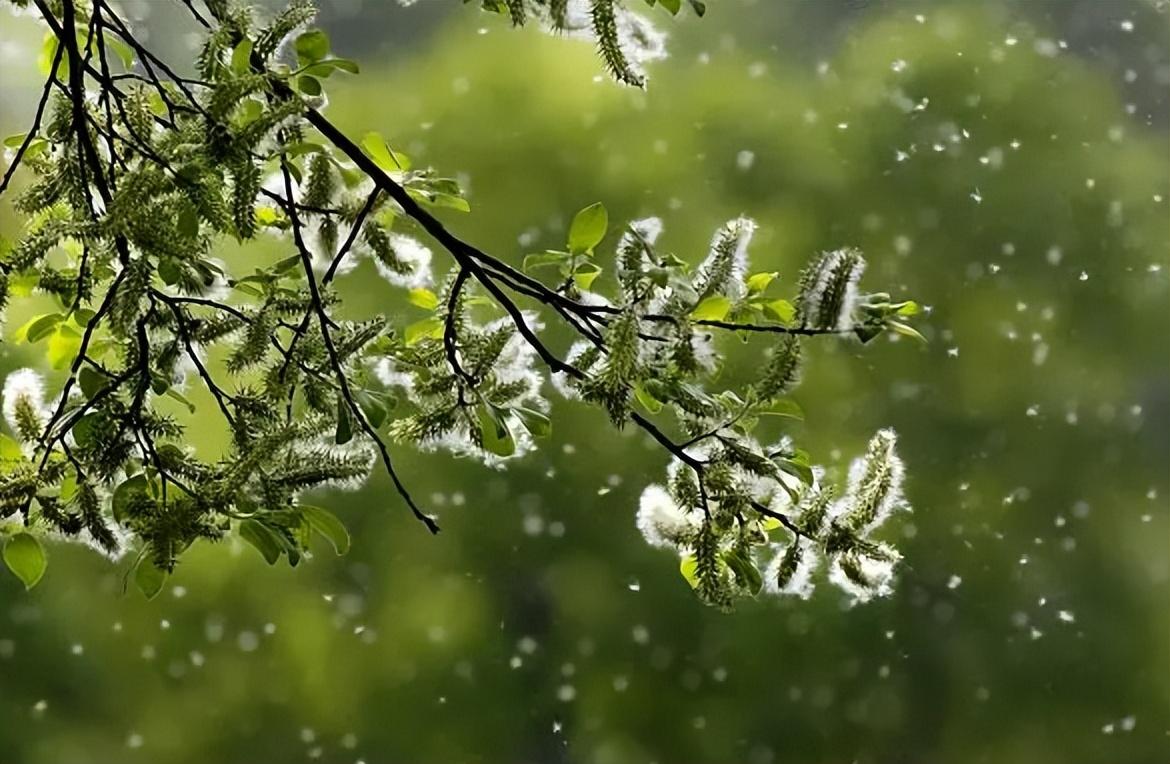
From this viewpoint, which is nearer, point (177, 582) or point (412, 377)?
point (412, 377)

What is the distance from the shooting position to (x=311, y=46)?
1.83 feet

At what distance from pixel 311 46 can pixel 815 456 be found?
98 centimetres

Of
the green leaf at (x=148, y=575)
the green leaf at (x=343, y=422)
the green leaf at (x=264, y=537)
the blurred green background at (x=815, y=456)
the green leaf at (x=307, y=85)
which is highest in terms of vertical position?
the blurred green background at (x=815, y=456)

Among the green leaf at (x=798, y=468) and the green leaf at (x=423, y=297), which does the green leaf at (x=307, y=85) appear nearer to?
the green leaf at (x=423, y=297)

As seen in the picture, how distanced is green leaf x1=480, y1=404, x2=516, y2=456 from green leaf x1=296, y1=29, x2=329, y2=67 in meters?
0.19

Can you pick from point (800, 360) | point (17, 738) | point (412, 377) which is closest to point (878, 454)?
→ point (800, 360)

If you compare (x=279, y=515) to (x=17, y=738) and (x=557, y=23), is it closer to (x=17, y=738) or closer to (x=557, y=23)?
(x=557, y=23)

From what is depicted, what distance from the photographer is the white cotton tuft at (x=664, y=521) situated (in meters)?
0.60

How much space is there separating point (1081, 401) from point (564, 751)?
776 mm

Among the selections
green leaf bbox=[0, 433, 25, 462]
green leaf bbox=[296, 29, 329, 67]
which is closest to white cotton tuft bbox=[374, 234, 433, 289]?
green leaf bbox=[296, 29, 329, 67]

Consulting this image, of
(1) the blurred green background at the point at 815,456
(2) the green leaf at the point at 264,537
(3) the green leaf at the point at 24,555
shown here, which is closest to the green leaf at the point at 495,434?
(2) the green leaf at the point at 264,537

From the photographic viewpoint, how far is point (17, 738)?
1.28 metres

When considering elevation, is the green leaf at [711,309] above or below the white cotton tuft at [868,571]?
above

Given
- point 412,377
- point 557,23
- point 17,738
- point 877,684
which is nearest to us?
point 557,23
